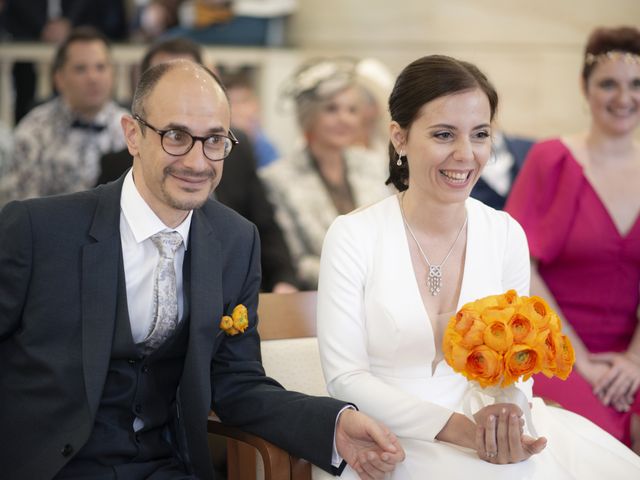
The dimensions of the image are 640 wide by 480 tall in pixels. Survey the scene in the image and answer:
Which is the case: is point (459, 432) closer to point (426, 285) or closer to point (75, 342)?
point (426, 285)

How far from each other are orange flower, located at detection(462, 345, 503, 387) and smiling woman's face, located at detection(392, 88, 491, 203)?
554 millimetres

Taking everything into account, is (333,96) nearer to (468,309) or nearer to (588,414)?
(588,414)

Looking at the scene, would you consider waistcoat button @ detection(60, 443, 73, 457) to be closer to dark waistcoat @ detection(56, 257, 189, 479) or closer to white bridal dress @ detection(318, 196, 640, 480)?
dark waistcoat @ detection(56, 257, 189, 479)

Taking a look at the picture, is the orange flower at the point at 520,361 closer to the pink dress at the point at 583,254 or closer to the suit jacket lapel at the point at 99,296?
the suit jacket lapel at the point at 99,296

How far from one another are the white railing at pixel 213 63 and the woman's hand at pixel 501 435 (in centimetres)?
549

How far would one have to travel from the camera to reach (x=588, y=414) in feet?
10.6

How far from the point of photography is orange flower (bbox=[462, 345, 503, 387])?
2164 mm

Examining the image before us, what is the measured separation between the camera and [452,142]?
2.58 meters

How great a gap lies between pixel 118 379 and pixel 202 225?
1.47 ft

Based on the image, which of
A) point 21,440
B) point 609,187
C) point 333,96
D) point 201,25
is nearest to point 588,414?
point 609,187

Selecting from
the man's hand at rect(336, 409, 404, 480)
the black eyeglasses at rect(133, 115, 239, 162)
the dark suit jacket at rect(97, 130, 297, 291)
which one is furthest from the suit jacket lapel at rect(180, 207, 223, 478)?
the dark suit jacket at rect(97, 130, 297, 291)

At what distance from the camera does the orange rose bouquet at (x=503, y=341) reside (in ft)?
7.11

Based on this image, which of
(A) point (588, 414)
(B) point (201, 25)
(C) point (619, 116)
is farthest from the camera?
(B) point (201, 25)

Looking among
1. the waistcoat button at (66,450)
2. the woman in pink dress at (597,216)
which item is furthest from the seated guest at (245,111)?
the waistcoat button at (66,450)
